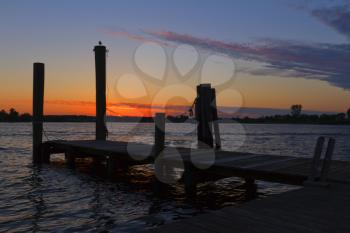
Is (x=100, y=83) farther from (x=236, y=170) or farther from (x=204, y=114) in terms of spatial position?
(x=236, y=170)

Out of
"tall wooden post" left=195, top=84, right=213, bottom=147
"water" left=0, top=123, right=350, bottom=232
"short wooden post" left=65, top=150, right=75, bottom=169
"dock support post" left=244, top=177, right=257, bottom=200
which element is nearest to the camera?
"water" left=0, top=123, right=350, bottom=232

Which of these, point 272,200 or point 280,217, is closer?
point 280,217

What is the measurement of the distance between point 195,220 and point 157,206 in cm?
523

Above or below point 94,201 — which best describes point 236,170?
above

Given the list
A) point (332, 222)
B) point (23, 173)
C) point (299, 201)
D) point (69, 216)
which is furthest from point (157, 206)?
point (23, 173)

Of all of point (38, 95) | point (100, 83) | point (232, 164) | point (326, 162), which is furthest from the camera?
point (100, 83)

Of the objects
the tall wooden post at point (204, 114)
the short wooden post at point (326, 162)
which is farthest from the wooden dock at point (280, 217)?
the tall wooden post at point (204, 114)

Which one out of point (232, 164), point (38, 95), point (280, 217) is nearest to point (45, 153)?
point (38, 95)

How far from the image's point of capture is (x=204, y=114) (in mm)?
14555

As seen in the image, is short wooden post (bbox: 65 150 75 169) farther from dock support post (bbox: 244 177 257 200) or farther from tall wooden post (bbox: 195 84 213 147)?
dock support post (bbox: 244 177 257 200)

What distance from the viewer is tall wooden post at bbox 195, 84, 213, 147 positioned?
14453 mm

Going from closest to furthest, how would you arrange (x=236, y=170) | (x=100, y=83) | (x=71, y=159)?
(x=236, y=170), (x=71, y=159), (x=100, y=83)

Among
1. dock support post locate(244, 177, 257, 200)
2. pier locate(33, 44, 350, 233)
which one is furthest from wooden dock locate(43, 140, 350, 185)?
dock support post locate(244, 177, 257, 200)

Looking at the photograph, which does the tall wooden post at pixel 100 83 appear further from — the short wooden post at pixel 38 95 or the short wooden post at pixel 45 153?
the short wooden post at pixel 45 153
